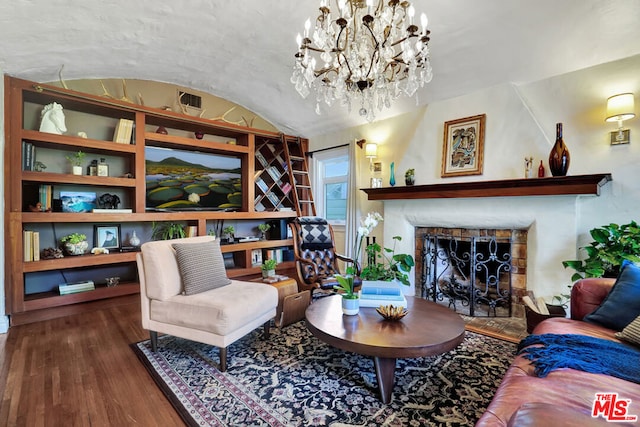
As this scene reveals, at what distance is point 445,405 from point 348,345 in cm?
64

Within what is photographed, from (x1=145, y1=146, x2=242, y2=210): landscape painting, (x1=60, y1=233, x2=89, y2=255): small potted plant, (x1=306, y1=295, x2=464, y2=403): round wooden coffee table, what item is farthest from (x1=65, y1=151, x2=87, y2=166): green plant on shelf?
→ (x1=306, y1=295, x2=464, y2=403): round wooden coffee table

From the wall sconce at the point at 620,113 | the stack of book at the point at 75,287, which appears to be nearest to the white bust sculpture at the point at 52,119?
the stack of book at the point at 75,287

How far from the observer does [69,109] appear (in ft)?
11.1

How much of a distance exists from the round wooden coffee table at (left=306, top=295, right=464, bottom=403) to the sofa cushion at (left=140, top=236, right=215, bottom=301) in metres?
1.07

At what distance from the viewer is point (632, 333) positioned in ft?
4.81

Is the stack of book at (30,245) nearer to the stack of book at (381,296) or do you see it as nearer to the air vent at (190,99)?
the air vent at (190,99)

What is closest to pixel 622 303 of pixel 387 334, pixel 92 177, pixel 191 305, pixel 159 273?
pixel 387 334

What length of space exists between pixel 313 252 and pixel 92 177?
264 cm

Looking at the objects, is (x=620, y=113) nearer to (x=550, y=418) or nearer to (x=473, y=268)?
(x=473, y=268)

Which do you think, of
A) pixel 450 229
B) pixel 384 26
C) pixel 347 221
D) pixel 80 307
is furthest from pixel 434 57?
pixel 80 307

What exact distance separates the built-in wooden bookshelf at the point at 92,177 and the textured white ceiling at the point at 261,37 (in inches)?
16.3

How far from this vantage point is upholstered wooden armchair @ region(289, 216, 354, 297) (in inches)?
133

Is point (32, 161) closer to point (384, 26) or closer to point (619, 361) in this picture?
point (384, 26)

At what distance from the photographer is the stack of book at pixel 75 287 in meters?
3.12
